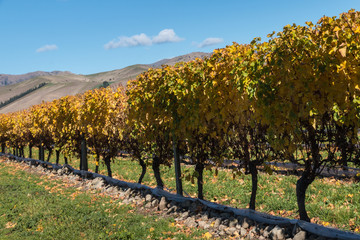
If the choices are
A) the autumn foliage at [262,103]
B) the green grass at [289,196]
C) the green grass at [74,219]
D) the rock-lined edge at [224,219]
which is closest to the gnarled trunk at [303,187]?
the autumn foliage at [262,103]

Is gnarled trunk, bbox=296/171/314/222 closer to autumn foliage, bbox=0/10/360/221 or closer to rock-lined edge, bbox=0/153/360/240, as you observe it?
autumn foliage, bbox=0/10/360/221

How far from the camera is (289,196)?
1147 centimetres

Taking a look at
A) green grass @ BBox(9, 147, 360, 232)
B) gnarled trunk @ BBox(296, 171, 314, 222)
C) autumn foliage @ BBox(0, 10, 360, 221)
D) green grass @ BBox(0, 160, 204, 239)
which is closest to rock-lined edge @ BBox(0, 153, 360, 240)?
green grass @ BBox(0, 160, 204, 239)

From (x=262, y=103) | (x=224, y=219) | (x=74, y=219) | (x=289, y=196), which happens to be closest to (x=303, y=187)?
(x=224, y=219)

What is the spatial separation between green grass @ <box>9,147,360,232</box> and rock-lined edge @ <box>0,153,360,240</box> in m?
1.65

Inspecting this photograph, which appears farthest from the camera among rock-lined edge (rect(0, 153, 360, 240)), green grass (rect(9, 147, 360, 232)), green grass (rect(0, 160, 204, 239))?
green grass (rect(9, 147, 360, 232))

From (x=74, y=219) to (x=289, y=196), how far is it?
7.38m

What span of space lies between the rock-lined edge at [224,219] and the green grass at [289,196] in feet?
5.43

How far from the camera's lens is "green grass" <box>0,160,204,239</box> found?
26.1 feet

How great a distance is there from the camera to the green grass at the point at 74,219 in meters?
7.96

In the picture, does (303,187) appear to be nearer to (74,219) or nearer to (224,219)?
(224,219)

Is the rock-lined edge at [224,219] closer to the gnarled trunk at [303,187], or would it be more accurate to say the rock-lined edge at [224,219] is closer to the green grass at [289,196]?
the gnarled trunk at [303,187]

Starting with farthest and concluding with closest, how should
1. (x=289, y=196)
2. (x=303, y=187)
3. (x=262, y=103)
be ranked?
(x=289, y=196) < (x=303, y=187) < (x=262, y=103)

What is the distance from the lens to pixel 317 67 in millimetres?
5945
